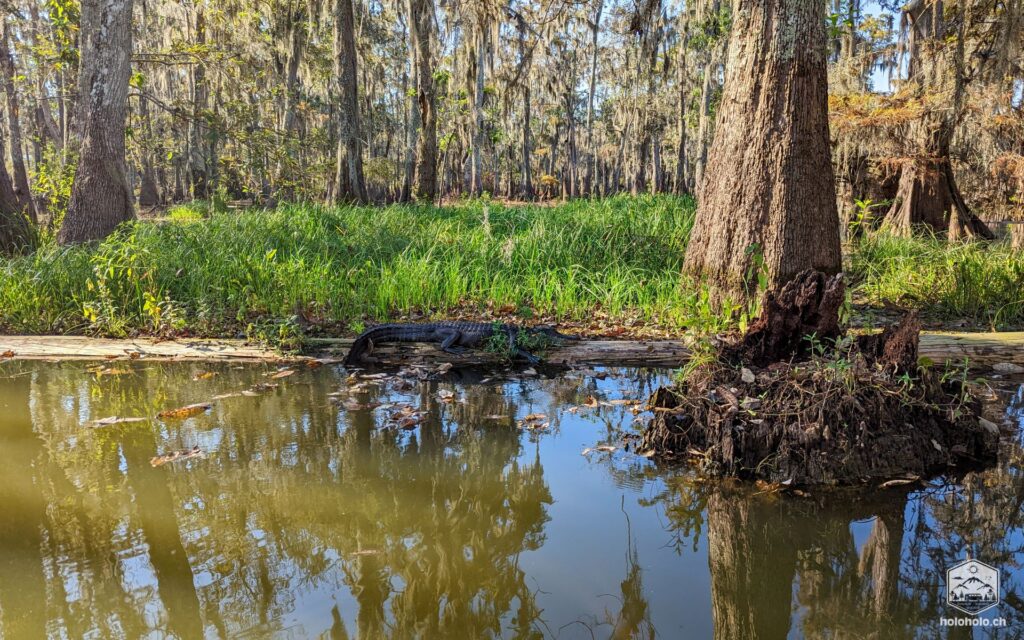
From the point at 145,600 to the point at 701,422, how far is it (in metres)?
2.90

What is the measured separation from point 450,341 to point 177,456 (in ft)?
8.71

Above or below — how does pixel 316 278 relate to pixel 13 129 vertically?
below

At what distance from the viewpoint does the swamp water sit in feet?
7.85

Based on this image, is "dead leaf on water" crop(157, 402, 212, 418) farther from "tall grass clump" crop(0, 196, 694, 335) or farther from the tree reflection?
"tall grass clump" crop(0, 196, 694, 335)

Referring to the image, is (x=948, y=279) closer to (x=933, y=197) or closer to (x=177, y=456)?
(x=933, y=197)

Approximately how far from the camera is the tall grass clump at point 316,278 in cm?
693

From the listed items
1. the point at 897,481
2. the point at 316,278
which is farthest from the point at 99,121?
the point at 897,481

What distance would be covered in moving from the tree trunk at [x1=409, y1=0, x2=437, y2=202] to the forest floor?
936 centimetres

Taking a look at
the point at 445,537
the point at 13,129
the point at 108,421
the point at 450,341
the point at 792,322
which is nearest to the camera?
the point at 445,537

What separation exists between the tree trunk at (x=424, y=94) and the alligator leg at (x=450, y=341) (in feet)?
39.4

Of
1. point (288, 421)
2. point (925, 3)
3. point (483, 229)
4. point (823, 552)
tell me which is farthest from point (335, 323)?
point (925, 3)

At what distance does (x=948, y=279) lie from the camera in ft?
24.5

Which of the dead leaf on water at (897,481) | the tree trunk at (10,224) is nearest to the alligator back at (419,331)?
the dead leaf on water at (897,481)

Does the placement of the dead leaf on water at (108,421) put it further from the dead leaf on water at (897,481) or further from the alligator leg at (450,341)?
the dead leaf on water at (897,481)
